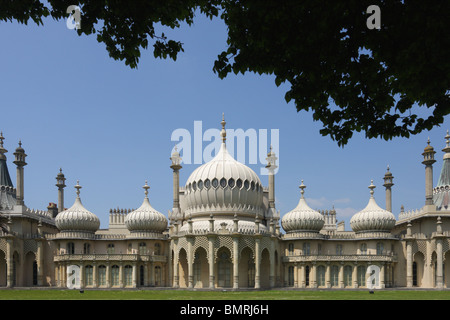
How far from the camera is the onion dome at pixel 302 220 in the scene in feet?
204

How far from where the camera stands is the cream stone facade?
5641 cm

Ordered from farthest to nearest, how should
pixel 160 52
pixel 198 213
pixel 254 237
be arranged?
1. pixel 198 213
2. pixel 254 237
3. pixel 160 52

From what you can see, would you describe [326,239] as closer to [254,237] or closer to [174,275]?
[254,237]

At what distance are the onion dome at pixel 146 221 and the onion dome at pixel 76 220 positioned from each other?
465cm

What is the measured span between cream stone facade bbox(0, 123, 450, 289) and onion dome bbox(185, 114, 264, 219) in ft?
0.40

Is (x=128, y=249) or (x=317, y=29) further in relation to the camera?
(x=128, y=249)

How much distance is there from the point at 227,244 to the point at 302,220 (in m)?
12.0

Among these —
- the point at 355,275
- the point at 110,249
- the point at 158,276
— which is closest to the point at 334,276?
the point at 355,275

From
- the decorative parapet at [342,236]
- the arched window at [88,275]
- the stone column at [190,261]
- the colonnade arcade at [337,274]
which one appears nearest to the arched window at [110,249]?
the arched window at [88,275]

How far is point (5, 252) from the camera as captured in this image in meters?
57.7

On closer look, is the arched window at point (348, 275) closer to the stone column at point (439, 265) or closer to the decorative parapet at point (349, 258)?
the decorative parapet at point (349, 258)

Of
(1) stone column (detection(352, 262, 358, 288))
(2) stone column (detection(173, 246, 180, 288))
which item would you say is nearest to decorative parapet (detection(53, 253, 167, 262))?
(2) stone column (detection(173, 246, 180, 288))
